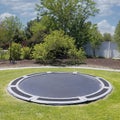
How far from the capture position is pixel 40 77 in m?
13.1

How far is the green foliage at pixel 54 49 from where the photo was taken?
18.5 metres

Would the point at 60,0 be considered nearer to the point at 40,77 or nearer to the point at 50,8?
the point at 50,8

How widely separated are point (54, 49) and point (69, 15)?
816 centimetres

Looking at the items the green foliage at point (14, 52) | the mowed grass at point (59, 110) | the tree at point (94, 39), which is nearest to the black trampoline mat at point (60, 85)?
the mowed grass at point (59, 110)

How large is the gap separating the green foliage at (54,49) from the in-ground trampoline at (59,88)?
4.95 m

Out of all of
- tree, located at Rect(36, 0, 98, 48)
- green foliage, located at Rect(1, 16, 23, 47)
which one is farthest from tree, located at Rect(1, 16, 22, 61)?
tree, located at Rect(36, 0, 98, 48)

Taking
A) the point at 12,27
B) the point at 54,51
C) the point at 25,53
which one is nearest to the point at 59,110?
the point at 54,51

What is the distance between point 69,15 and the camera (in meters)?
25.9

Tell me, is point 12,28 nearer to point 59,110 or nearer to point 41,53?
point 41,53

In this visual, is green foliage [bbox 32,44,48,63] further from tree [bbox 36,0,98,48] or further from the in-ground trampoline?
tree [bbox 36,0,98,48]

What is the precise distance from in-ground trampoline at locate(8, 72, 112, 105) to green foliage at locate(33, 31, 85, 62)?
4.95 m

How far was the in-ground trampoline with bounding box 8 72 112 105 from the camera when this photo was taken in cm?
944

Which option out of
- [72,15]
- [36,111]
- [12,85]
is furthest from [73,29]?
[36,111]

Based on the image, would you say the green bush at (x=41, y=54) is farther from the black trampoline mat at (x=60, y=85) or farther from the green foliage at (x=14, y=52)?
the black trampoline mat at (x=60, y=85)
